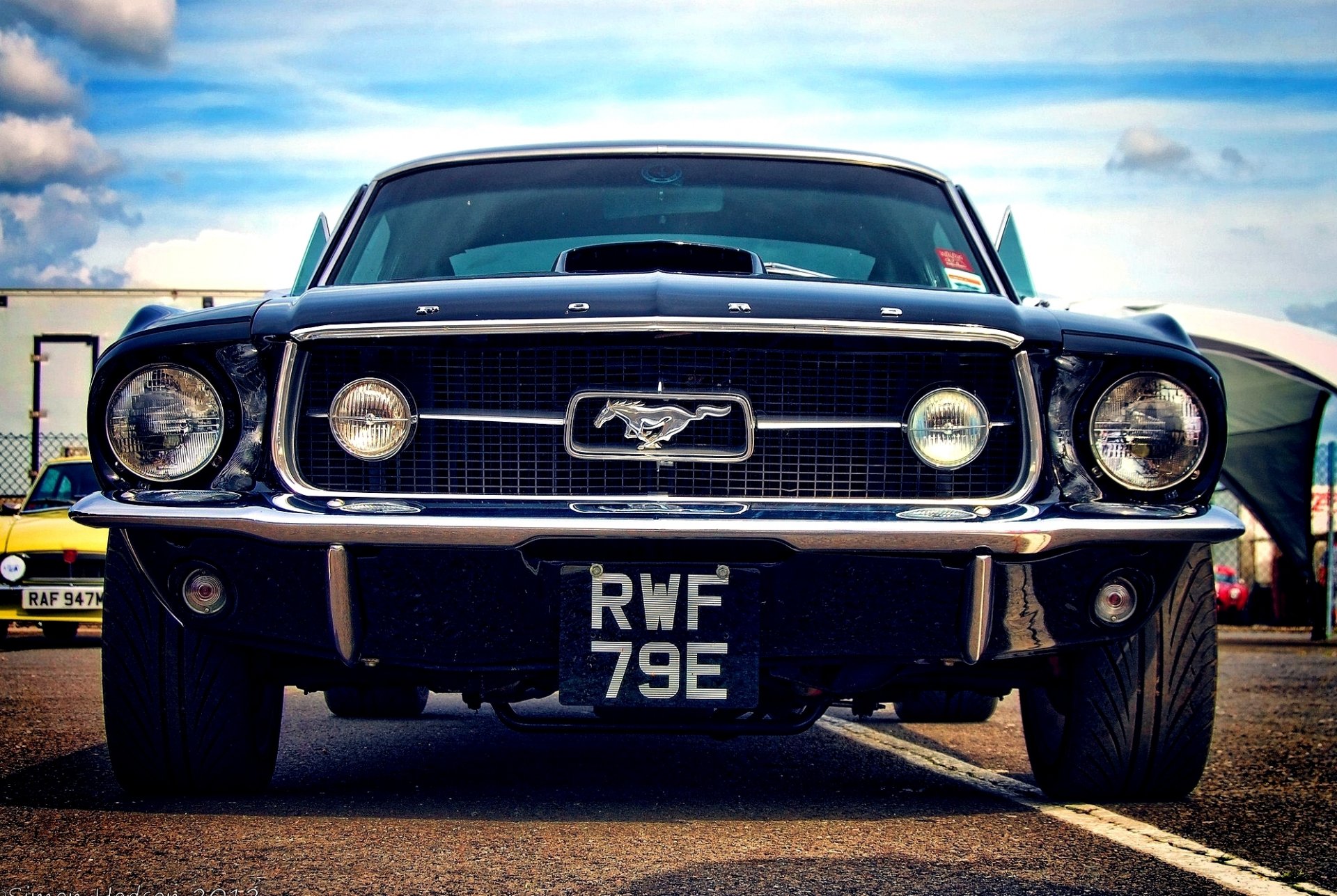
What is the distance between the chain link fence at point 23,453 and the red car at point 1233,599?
1281cm

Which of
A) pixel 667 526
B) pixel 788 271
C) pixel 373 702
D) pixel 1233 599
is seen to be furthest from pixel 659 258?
pixel 1233 599

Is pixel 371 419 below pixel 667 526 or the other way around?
the other way around

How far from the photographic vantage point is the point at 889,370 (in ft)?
10.3

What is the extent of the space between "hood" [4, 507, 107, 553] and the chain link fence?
12.3ft

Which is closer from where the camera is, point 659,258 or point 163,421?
point 163,421

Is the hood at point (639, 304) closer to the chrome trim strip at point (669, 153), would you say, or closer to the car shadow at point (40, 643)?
A: the chrome trim strip at point (669, 153)

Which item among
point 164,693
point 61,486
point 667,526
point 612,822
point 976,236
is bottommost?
point 61,486

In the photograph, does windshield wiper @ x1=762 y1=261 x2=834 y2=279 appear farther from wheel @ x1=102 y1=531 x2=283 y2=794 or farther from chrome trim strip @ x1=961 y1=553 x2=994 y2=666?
wheel @ x1=102 y1=531 x2=283 y2=794

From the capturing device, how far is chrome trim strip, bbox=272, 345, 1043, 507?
3.05 m

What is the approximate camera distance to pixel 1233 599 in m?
17.1

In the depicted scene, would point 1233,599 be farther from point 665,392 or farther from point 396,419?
point 396,419

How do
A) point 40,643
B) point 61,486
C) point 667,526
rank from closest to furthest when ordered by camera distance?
point 667,526 < point 40,643 < point 61,486

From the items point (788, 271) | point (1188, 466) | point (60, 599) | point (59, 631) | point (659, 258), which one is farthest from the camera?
point (59, 631)

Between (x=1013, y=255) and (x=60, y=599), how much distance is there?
7.68 m
